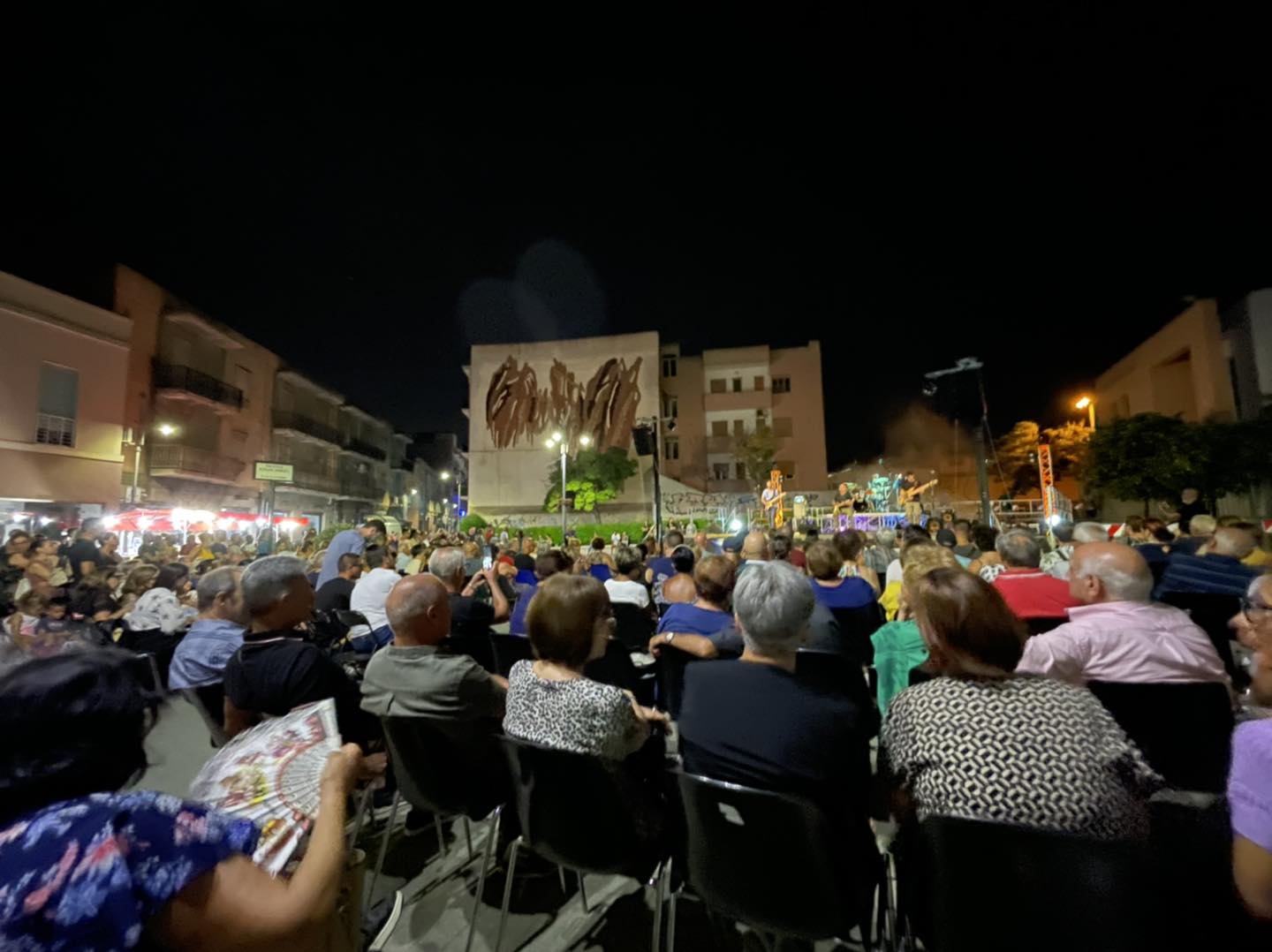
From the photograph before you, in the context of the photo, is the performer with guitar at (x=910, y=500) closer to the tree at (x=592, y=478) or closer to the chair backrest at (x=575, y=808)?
the tree at (x=592, y=478)

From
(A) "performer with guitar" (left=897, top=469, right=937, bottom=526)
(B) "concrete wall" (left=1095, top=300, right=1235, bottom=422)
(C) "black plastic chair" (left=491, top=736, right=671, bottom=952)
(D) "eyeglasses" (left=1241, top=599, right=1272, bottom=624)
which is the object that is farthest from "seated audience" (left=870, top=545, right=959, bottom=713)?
(B) "concrete wall" (left=1095, top=300, right=1235, bottom=422)

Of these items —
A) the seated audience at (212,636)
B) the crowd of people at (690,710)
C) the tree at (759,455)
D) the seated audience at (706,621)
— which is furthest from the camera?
the tree at (759,455)

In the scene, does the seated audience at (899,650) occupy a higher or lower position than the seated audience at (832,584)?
lower

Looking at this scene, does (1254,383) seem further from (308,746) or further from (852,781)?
(308,746)

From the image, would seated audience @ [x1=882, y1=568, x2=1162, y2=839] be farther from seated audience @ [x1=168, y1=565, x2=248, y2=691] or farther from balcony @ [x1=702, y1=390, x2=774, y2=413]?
balcony @ [x1=702, y1=390, x2=774, y2=413]

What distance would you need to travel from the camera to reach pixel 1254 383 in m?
19.6

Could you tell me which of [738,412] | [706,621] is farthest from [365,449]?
Result: [706,621]

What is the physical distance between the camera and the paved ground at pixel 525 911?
2.53m

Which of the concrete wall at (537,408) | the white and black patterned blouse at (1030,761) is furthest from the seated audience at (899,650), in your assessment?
the concrete wall at (537,408)

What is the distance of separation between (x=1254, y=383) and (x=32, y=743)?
28.2 meters

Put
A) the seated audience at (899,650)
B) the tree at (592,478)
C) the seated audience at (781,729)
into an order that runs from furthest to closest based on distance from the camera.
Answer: the tree at (592,478)
the seated audience at (899,650)
the seated audience at (781,729)

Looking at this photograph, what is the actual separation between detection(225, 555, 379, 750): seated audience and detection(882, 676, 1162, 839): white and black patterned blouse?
2.13 meters

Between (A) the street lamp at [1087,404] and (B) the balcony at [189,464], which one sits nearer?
(A) the street lamp at [1087,404]

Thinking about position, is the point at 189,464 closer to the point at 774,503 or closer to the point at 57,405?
the point at 57,405
